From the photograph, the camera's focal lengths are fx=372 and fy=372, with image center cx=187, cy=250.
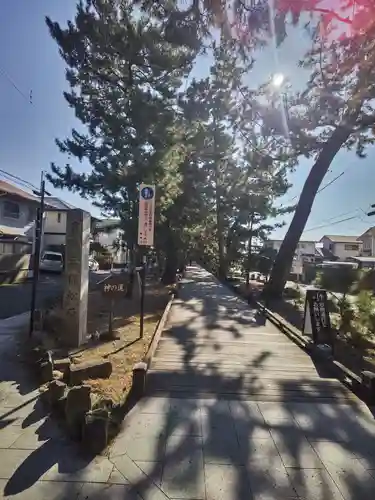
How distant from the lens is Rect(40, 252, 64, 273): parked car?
82.3 ft

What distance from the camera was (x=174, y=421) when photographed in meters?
3.69

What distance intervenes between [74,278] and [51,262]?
2002 centimetres

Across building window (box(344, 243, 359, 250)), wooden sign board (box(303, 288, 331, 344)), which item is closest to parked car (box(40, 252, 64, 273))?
wooden sign board (box(303, 288, 331, 344))

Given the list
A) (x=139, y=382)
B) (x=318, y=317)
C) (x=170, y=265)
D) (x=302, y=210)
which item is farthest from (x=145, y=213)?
(x=170, y=265)

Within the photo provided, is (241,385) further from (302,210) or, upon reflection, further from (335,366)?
(302,210)

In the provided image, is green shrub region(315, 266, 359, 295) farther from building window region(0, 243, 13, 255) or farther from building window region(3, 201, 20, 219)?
building window region(3, 201, 20, 219)

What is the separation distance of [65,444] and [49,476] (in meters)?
0.47

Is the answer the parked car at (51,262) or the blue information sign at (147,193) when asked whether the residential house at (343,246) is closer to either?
the parked car at (51,262)

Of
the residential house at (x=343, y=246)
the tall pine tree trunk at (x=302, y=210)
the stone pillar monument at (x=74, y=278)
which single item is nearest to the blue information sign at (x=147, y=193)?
the stone pillar monument at (x=74, y=278)

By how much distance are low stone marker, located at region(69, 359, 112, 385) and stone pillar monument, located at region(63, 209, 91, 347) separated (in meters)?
1.82

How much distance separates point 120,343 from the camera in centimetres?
691

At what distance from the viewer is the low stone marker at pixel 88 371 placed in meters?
4.54

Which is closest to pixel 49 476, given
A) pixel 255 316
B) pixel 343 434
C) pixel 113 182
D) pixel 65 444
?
pixel 65 444

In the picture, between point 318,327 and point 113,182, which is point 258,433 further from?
point 113,182
